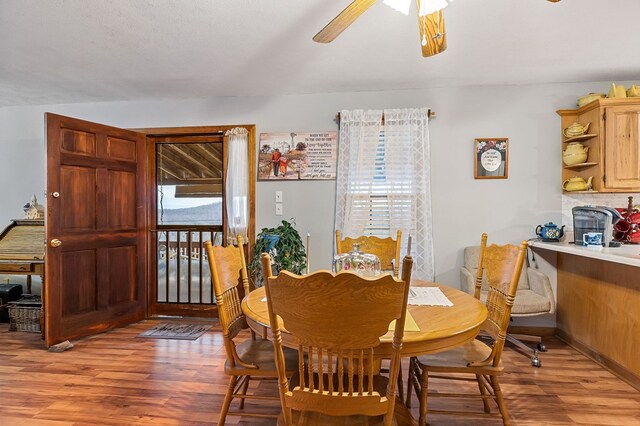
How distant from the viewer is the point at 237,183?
368cm

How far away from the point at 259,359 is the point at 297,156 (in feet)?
7.73

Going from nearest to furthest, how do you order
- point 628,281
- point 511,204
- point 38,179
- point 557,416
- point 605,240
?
point 557,416
point 628,281
point 605,240
point 511,204
point 38,179

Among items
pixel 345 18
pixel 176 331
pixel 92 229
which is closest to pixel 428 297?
pixel 345 18

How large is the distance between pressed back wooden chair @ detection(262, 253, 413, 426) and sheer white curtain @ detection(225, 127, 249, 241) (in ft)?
8.32

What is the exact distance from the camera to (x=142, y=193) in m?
3.83

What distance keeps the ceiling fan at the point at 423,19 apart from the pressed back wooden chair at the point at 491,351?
111 cm

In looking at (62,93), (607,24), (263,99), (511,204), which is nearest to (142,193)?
(62,93)

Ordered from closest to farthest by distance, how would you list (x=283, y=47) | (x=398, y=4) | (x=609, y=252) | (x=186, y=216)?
(x=398, y=4) < (x=609, y=252) < (x=283, y=47) < (x=186, y=216)

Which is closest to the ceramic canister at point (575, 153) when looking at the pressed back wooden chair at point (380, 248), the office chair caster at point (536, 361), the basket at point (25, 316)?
the office chair caster at point (536, 361)

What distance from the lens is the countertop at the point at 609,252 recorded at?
7.05 feet

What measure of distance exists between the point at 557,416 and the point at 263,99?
362cm

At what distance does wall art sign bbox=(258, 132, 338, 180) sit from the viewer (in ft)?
11.9

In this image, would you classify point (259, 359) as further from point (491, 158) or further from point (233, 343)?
point (491, 158)

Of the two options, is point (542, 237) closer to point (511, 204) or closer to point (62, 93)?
point (511, 204)
